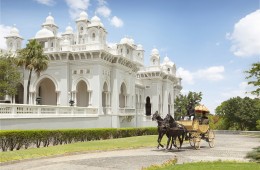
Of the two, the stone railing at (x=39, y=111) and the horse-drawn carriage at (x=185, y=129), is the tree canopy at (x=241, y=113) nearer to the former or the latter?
the stone railing at (x=39, y=111)

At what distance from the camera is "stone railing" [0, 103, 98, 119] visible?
20703 millimetres

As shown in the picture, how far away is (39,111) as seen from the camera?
2423 centimetres

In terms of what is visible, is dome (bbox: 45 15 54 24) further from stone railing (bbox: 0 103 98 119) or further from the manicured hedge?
the manicured hedge

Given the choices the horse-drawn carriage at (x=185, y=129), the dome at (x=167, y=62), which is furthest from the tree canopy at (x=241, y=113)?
the horse-drawn carriage at (x=185, y=129)

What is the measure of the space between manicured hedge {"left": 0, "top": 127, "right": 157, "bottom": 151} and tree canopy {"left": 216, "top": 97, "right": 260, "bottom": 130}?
28.2 metres

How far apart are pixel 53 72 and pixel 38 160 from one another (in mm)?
23100

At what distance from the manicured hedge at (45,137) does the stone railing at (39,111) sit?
2.27 meters

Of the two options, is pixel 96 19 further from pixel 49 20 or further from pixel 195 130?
pixel 195 130

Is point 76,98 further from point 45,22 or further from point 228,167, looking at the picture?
point 228,167

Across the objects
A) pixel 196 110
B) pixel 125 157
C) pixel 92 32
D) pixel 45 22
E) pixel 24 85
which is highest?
pixel 45 22

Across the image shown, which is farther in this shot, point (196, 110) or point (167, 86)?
point (167, 86)

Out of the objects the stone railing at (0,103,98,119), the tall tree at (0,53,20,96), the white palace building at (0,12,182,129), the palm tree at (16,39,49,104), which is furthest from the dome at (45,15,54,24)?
the stone railing at (0,103,98,119)

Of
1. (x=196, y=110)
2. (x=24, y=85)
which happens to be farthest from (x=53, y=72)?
(x=196, y=110)

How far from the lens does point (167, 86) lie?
2149 inches
